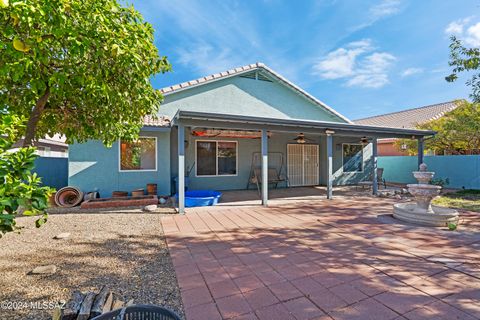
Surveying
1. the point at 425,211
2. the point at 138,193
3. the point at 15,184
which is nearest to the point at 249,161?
the point at 138,193

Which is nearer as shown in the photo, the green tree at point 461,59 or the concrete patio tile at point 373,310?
the concrete patio tile at point 373,310

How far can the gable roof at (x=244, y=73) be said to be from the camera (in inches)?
357

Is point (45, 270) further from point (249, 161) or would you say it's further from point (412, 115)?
point (412, 115)

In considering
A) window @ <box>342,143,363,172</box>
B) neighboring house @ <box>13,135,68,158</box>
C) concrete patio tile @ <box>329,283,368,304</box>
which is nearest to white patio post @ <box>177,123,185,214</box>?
concrete patio tile @ <box>329,283,368,304</box>

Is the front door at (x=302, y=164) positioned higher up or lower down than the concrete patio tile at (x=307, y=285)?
higher up

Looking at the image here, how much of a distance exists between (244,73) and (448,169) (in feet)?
34.3

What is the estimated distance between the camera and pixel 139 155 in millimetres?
Answer: 7688

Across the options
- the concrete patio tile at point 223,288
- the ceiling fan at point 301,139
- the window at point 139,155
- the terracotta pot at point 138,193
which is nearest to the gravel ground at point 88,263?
the concrete patio tile at point 223,288

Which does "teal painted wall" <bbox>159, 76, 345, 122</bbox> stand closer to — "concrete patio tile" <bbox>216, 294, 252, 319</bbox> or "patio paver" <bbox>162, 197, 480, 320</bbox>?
"patio paver" <bbox>162, 197, 480, 320</bbox>

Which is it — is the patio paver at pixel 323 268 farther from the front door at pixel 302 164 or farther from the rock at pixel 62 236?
the front door at pixel 302 164

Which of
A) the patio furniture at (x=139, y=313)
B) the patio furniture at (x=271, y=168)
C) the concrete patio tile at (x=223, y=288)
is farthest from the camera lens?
the patio furniture at (x=271, y=168)

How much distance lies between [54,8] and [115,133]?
239 centimetres

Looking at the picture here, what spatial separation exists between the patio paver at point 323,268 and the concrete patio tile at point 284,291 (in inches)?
0.4

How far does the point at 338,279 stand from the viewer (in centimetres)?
262
